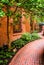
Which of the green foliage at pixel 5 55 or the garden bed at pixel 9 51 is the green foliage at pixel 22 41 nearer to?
the garden bed at pixel 9 51

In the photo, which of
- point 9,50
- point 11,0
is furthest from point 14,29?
point 11,0

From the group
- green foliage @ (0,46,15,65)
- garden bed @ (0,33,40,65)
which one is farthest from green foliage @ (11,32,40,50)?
green foliage @ (0,46,15,65)

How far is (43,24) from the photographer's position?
1877 centimetres

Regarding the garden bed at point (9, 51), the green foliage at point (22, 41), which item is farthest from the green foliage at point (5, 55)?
the green foliage at point (22, 41)

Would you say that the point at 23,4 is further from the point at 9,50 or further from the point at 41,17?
the point at 9,50

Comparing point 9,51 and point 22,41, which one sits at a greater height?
point 22,41

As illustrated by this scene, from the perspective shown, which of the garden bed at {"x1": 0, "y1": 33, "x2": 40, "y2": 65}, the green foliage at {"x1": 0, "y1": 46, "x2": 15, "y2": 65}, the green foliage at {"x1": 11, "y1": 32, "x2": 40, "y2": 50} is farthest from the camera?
the green foliage at {"x1": 11, "y1": 32, "x2": 40, "y2": 50}

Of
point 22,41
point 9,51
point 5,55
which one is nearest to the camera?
point 5,55

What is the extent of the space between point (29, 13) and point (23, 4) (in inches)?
63.9

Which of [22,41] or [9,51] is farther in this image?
[22,41]

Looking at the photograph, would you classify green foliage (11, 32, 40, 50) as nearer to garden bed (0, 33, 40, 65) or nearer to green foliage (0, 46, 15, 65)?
garden bed (0, 33, 40, 65)

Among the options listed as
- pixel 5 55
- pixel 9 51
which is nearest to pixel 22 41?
pixel 9 51

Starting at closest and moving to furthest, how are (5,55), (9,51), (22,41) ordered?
1. (5,55)
2. (9,51)
3. (22,41)

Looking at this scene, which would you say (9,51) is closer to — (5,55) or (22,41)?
(5,55)
